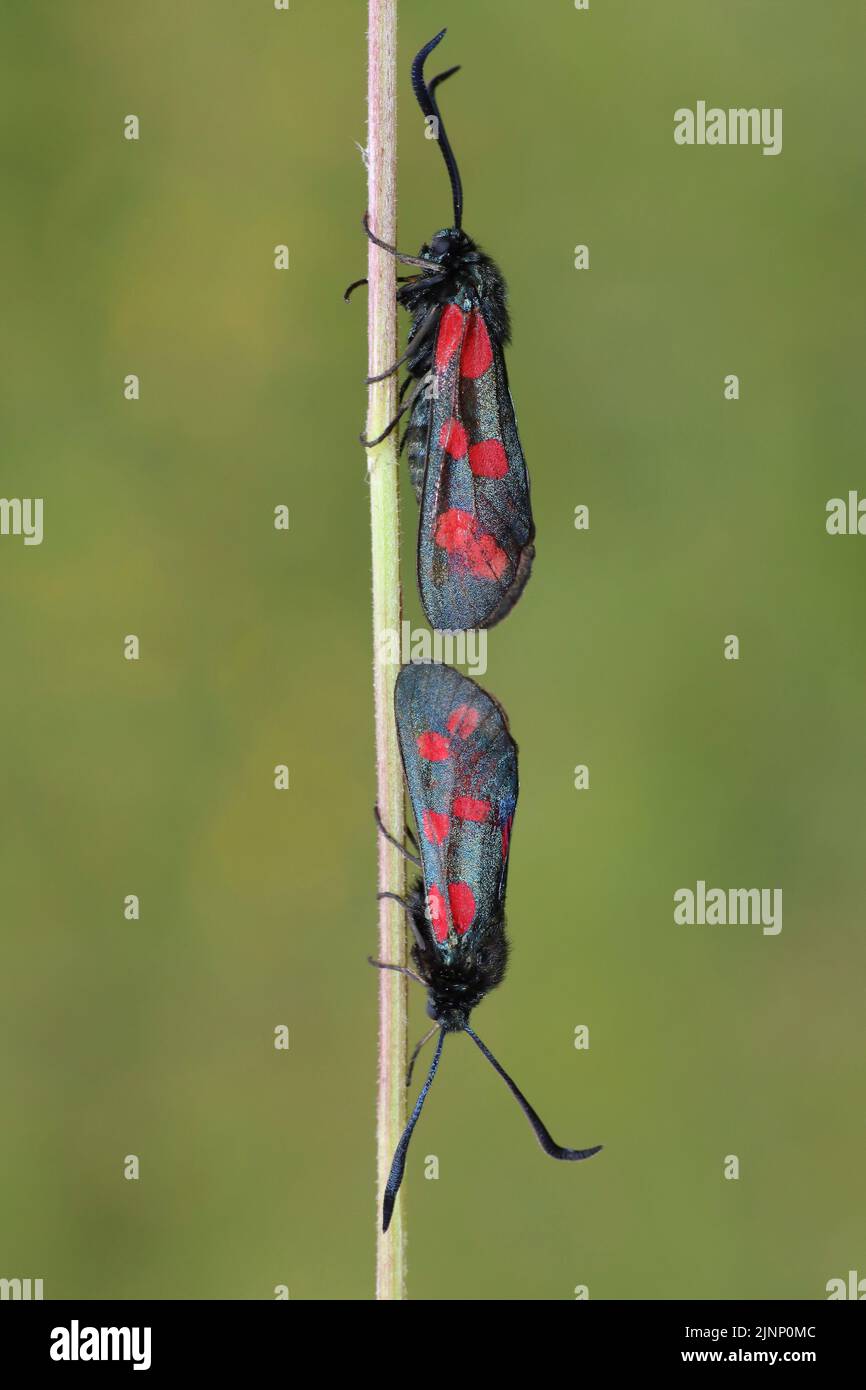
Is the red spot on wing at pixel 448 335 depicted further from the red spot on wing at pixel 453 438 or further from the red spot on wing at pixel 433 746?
the red spot on wing at pixel 433 746

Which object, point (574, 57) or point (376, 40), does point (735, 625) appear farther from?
point (376, 40)

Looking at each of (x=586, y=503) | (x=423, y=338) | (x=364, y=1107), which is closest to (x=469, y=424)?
(x=423, y=338)

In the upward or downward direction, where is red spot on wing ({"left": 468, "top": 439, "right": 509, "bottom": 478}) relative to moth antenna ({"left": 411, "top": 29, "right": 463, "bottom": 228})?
downward

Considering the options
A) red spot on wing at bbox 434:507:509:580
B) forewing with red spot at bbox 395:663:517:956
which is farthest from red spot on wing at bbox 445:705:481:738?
red spot on wing at bbox 434:507:509:580

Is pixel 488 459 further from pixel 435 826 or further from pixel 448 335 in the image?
pixel 435 826

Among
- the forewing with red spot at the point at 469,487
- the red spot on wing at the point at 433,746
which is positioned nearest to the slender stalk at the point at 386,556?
the red spot on wing at the point at 433,746

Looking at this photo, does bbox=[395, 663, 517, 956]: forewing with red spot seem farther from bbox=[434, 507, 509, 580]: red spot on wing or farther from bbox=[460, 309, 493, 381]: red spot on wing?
bbox=[460, 309, 493, 381]: red spot on wing
